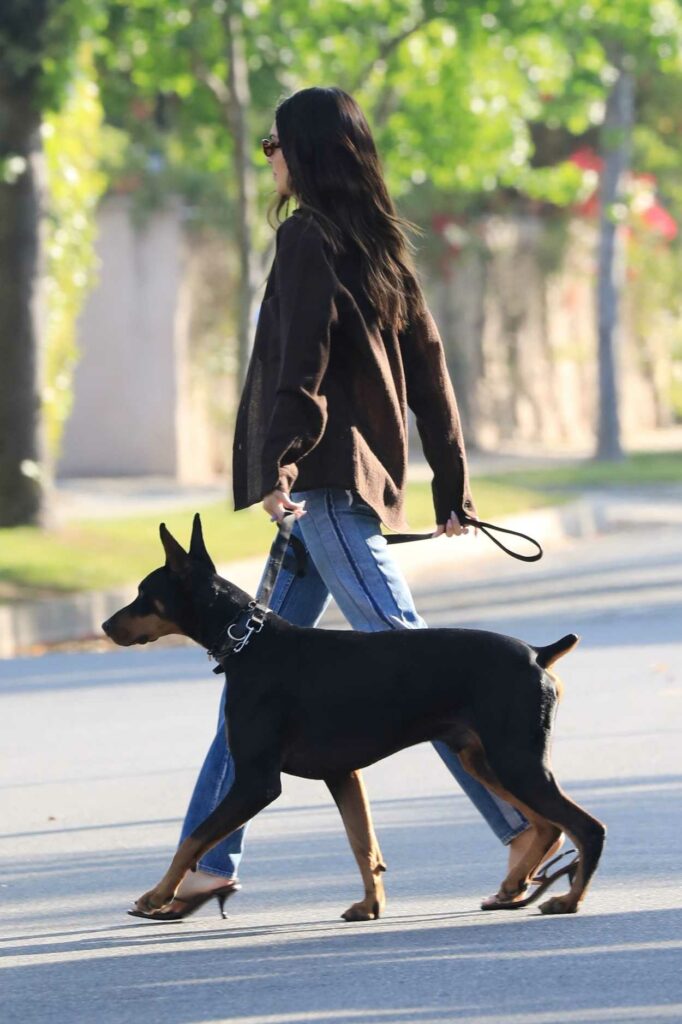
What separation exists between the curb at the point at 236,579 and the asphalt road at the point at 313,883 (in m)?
2.36

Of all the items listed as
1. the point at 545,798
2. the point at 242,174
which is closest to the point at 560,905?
the point at 545,798

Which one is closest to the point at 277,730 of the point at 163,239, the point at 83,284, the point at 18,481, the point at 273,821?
the point at 273,821

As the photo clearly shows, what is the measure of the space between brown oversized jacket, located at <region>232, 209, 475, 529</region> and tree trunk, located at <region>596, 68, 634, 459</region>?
72.2 feet

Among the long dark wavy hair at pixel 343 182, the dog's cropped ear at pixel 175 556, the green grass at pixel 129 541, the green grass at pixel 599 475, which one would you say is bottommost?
the green grass at pixel 599 475

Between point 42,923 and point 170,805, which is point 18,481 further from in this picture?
point 42,923

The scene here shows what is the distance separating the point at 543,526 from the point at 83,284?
4.77m

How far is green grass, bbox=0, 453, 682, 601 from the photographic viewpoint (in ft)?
46.8

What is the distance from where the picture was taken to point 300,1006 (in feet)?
14.5

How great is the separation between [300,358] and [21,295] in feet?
38.9

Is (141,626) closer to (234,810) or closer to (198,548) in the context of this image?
(198,548)

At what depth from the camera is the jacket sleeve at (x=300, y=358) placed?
5.02m

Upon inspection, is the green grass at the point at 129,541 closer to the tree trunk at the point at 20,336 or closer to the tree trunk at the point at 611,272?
the tree trunk at the point at 20,336

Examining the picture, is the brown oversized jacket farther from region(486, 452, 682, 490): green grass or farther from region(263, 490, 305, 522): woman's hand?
region(486, 452, 682, 490): green grass

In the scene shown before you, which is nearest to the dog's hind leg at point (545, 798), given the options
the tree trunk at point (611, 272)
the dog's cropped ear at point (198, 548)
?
the dog's cropped ear at point (198, 548)
